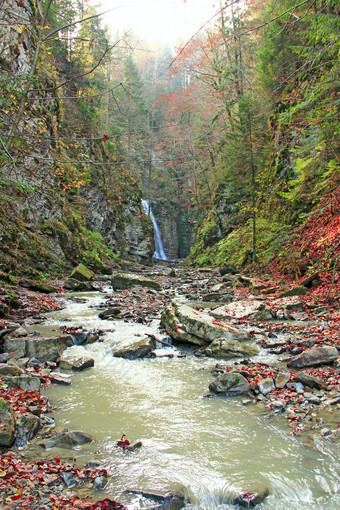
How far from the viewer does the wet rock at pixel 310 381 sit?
13.3 ft

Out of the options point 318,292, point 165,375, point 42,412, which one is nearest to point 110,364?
point 165,375

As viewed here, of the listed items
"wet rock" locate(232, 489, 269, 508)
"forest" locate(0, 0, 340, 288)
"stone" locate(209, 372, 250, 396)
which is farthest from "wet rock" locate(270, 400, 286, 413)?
"forest" locate(0, 0, 340, 288)

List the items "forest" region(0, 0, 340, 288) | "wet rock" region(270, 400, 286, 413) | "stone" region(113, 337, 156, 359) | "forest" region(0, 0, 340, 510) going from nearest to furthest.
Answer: "forest" region(0, 0, 340, 510)
"wet rock" region(270, 400, 286, 413)
"forest" region(0, 0, 340, 288)
"stone" region(113, 337, 156, 359)

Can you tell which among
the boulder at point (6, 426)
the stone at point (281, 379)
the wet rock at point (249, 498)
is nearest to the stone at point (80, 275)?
the stone at point (281, 379)

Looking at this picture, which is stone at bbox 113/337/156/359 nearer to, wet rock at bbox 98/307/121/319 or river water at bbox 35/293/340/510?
river water at bbox 35/293/340/510

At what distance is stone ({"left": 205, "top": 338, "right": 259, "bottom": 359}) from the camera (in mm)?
5625

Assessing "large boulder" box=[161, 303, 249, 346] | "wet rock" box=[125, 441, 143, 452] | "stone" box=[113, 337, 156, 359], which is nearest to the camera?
"wet rock" box=[125, 441, 143, 452]

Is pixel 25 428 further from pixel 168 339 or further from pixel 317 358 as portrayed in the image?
pixel 317 358

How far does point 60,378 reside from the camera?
4621mm

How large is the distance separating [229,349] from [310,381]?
1780 mm

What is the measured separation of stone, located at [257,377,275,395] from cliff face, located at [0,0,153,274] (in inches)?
149

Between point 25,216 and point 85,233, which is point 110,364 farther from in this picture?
point 85,233

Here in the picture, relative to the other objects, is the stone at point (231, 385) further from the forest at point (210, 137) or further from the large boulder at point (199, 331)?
the forest at point (210, 137)

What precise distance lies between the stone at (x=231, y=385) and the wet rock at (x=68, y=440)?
1851 millimetres
